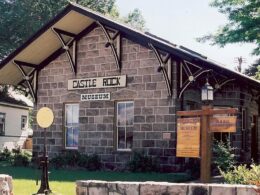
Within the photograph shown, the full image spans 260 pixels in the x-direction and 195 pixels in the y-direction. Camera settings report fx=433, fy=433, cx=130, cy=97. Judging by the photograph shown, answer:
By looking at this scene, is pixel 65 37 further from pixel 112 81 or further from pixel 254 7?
pixel 254 7

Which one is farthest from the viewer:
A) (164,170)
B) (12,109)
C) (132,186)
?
(12,109)

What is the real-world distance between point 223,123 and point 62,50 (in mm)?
9910

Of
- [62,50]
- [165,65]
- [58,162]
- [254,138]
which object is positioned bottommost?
[58,162]

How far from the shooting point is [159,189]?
5.88 meters

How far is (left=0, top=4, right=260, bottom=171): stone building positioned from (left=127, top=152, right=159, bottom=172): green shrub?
0.75 ft

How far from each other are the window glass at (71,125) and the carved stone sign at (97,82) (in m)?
0.81

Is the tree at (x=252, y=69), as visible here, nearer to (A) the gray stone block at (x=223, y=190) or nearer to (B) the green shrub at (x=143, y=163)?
(B) the green shrub at (x=143, y=163)

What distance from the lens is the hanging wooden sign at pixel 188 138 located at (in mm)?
8695

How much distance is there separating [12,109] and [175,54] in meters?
19.9

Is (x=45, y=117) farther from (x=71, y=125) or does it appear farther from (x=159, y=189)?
(x=71, y=125)

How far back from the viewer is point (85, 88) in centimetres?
1608

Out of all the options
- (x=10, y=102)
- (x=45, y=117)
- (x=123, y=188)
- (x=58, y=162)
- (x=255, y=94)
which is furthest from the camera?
(x=10, y=102)

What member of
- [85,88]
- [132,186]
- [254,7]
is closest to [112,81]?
[85,88]

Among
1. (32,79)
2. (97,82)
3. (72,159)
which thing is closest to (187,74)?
(97,82)
